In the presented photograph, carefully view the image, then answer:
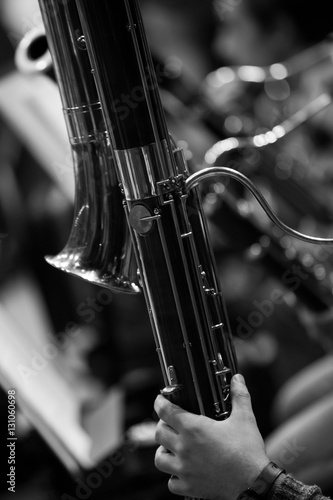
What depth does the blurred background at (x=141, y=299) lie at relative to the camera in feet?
6.13

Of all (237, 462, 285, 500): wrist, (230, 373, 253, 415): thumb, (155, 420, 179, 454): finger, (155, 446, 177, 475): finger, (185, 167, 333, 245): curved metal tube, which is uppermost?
(185, 167, 333, 245): curved metal tube

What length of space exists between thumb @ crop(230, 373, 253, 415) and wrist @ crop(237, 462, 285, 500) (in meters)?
0.08

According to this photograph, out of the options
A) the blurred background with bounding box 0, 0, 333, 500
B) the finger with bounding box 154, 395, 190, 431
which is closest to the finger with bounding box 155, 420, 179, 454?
the finger with bounding box 154, 395, 190, 431

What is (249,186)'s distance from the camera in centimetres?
92

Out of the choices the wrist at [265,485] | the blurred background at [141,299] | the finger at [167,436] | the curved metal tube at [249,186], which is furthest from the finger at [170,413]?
the blurred background at [141,299]

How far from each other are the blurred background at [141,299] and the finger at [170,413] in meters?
0.92

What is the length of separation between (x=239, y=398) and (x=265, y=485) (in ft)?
0.38

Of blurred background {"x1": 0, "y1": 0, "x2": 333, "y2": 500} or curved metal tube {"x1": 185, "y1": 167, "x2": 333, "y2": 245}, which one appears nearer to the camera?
curved metal tube {"x1": 185, "y1": 167, "x2": 333, "y2": 245}

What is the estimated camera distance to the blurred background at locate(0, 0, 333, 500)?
1.87 metres

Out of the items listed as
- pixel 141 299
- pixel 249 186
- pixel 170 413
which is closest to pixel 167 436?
pixel 170 413

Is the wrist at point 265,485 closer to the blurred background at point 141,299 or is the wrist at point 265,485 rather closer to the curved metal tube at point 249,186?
the curved metal tube at point 249,186

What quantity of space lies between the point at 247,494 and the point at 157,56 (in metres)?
2.04

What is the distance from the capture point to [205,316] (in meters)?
0.96

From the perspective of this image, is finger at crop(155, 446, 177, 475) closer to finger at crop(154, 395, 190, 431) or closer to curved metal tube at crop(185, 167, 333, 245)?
finger at crop(154, 395, 190, 431)
